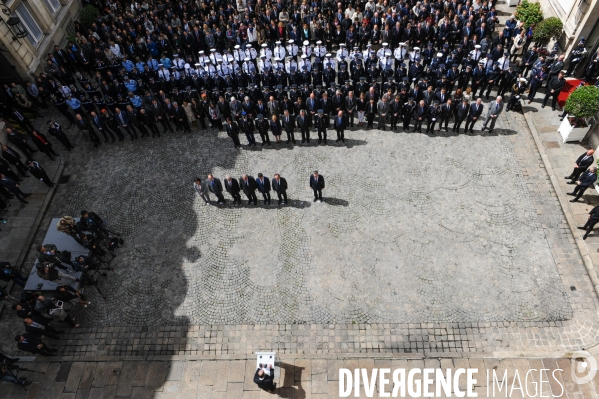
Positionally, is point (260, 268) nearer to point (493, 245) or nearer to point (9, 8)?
point (493, 245)

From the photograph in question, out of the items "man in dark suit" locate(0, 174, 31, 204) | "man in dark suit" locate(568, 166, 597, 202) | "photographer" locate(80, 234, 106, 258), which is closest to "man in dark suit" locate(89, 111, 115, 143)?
"man in dark suit" locate(0, 174, 31, 204)

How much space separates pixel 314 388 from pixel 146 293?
6591 mm

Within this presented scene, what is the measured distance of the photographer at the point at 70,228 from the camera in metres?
14.4

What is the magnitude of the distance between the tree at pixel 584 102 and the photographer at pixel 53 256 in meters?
19.7

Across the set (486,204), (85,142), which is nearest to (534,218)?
(486,204)

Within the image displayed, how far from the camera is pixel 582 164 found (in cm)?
1490

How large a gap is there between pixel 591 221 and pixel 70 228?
18285 mm

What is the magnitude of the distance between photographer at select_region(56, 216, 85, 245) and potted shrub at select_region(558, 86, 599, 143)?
63.3ft

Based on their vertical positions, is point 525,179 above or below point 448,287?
above

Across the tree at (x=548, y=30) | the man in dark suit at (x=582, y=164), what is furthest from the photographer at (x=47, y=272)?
the tree at (x=548, y=30)

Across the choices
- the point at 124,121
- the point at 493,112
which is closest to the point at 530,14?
the point at 493,112

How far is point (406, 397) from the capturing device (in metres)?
11.6

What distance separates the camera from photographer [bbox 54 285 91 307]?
12922 mm

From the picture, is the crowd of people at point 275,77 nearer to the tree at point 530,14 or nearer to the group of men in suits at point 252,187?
the group of men in suits at point 252,187
